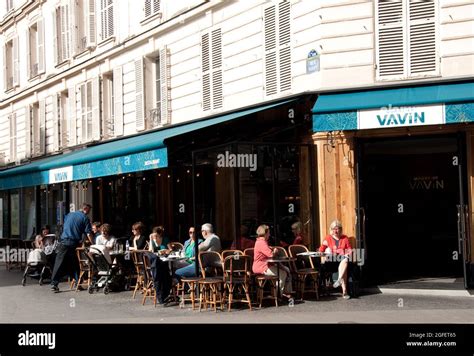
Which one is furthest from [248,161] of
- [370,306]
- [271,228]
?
[370,306]

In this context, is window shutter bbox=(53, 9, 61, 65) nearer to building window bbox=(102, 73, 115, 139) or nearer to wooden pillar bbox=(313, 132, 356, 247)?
building window bbox=(102, 73, 115, 139)

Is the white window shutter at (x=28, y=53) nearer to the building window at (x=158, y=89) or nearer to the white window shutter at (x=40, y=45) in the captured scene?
the white window shutter at (x=40, y=45)

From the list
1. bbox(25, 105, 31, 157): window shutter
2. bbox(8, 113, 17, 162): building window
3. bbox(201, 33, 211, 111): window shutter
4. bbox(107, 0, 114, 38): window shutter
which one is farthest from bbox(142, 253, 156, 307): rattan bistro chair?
bbox(8, 113, 17, 162): building window

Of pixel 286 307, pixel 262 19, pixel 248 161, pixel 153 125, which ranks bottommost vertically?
pixel 286 307

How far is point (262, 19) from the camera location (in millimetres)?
15180

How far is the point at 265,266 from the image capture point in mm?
12023

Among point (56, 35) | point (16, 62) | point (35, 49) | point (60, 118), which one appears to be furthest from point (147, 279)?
point (16, 62)

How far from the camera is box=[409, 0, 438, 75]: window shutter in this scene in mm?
12758

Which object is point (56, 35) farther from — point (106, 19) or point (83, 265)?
point (83, 265)

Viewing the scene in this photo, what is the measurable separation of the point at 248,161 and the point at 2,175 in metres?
10.6
